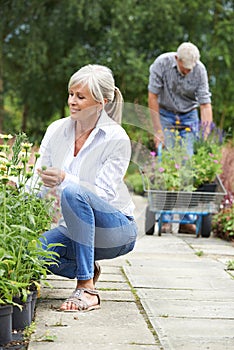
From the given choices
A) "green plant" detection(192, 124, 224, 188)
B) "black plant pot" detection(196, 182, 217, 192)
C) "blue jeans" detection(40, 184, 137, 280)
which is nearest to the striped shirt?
"green plant" detection(192, 124, 224, 188)

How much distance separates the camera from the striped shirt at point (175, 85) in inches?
241

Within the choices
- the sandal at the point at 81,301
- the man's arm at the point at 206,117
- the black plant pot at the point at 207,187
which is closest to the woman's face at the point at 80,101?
the sandal at the point at 81,301

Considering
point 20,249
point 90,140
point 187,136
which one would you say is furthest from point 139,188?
point 20,249

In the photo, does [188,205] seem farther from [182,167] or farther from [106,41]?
[106,41]

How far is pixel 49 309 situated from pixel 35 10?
36.0 feet

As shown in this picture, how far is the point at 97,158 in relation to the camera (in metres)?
3.18

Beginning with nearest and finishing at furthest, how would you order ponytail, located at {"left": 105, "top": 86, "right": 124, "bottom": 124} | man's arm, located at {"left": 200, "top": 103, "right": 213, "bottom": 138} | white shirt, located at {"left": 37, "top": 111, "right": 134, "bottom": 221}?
1. white shirt, located at {"left": 37, "top": 111, "right": 134, "bottom": 221}
2. ponytail, located at {"left": 105, "top": 86, "right": 124, "bottom": 124}
3. man's arm, located at {"left": 200, "top": 103, "right": 213, "bottom": 138}

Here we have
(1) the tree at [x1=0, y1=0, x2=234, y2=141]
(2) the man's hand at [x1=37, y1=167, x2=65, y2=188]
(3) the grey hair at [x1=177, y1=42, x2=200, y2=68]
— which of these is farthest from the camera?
(1) the tree at [x1=0, y1=0, x2=234, y2=141]

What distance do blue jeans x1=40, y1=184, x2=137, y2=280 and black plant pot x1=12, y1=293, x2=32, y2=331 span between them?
296 millimetres

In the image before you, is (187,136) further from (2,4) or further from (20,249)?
(2,4)

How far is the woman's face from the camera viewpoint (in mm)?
3120

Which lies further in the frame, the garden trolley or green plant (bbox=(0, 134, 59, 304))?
the garden trolley

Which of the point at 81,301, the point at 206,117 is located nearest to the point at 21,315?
the point at 81,301

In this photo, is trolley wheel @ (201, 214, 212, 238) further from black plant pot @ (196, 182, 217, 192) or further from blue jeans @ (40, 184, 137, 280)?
blue jeans @ (40, 184, 137, 280)
